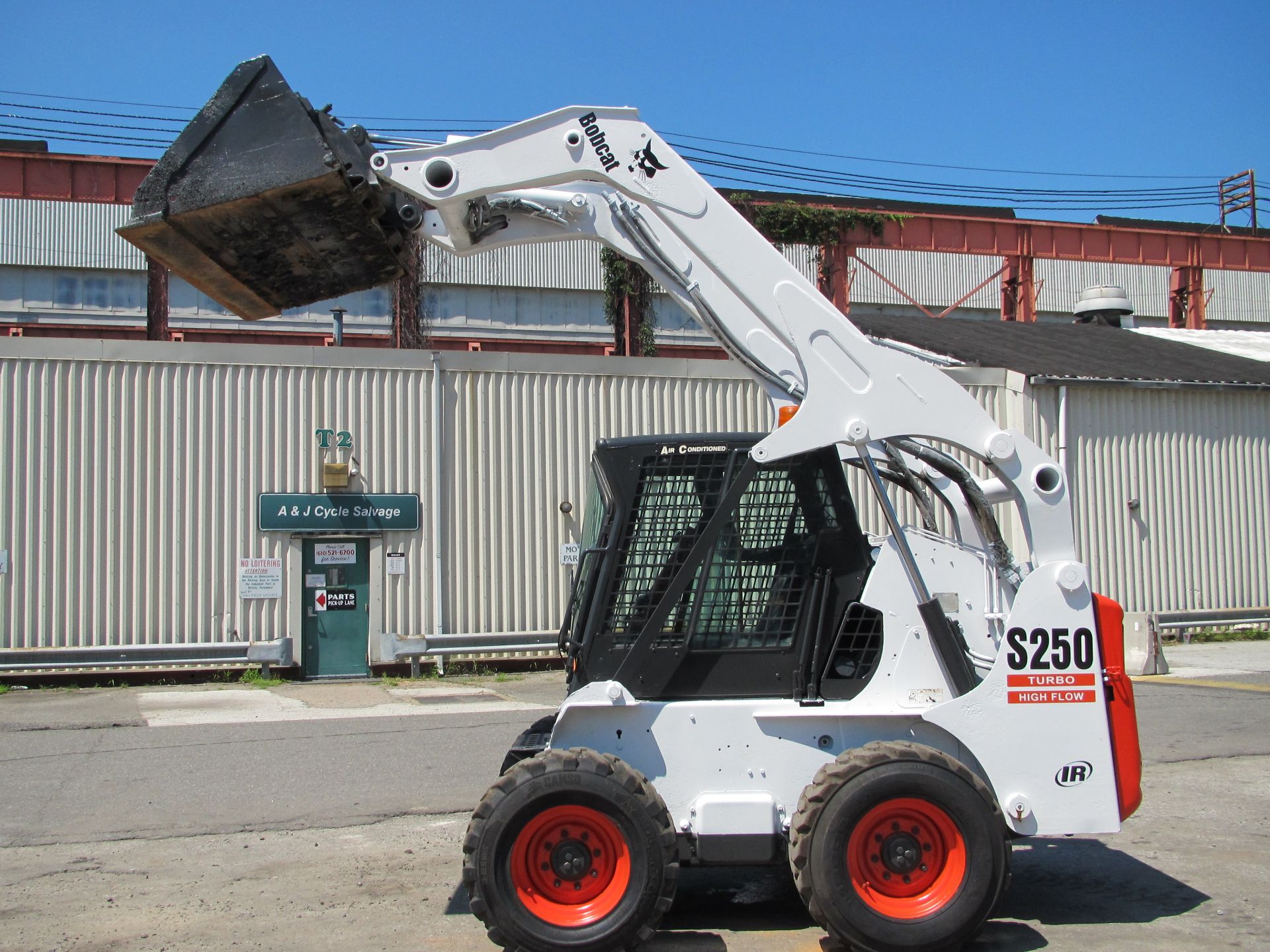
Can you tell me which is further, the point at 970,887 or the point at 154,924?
the point at 154,924

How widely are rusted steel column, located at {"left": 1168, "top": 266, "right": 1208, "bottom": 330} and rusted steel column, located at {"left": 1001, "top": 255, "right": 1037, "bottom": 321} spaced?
228 inches

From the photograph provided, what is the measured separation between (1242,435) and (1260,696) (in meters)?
9.08

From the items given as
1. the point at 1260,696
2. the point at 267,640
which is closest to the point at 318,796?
the point at 267,640

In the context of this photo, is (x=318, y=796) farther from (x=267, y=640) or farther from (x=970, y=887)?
(x=267, y=640)

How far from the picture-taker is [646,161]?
538 centimetres

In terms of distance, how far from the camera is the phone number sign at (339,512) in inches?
642

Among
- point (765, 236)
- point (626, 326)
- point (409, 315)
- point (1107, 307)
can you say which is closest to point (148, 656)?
point (409, 315)

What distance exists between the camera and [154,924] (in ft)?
18.3

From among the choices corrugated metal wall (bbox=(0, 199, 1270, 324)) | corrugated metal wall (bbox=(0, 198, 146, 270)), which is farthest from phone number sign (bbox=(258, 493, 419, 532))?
corrugated metal wall (bbox=(0, 198, 146, 270))

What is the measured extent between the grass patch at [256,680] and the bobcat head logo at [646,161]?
40.5 ft

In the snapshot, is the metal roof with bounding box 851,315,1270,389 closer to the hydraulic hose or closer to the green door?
the green door

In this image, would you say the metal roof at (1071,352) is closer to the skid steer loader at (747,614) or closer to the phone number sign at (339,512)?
the phone number sign at (339,512)

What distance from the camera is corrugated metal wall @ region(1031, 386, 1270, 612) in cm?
1948

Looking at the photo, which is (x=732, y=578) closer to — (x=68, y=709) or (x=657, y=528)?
(x=657, y=528)
